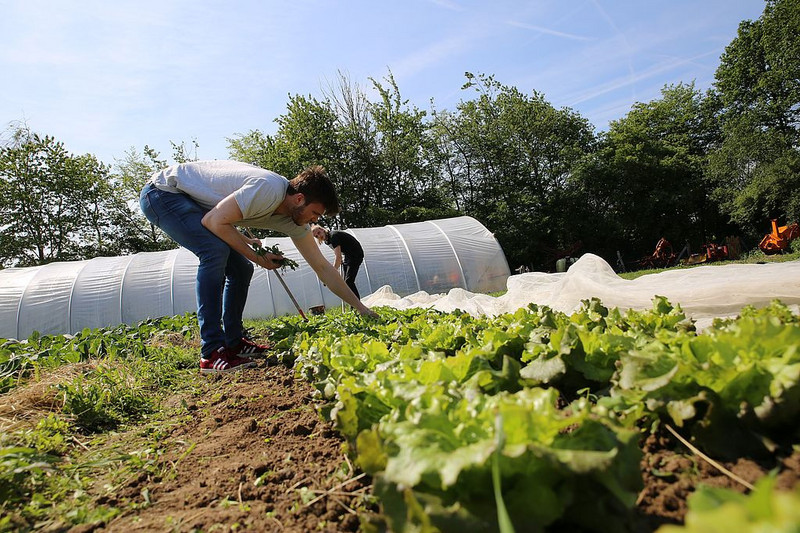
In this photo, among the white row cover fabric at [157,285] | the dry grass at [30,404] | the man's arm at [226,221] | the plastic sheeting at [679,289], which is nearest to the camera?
the dry grass at [30,404]

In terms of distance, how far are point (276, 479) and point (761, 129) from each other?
1105 inches

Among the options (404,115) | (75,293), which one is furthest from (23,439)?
(404,115)

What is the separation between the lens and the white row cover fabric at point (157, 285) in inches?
469

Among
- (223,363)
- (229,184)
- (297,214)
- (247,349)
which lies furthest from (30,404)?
(297,214)

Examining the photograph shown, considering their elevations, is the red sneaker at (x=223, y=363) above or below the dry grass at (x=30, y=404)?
below

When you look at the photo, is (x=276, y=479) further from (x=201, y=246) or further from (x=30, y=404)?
(x=201, y=246)

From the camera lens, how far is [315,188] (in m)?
3.80

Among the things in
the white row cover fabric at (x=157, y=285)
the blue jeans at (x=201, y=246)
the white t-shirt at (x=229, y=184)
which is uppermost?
the white t-shirt at (x=229, y=184)

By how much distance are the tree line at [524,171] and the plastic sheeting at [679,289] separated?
1850 centimetres

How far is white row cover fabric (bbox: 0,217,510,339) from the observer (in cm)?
1191

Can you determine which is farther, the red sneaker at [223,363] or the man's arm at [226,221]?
the red sneaker at [223,363]

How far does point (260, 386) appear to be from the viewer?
118 inches

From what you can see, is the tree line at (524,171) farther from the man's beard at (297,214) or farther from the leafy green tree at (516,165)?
the man's beard at (297,214)

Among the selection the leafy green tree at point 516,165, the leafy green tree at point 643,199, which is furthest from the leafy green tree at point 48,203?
the leafy green tree at point 643,199
